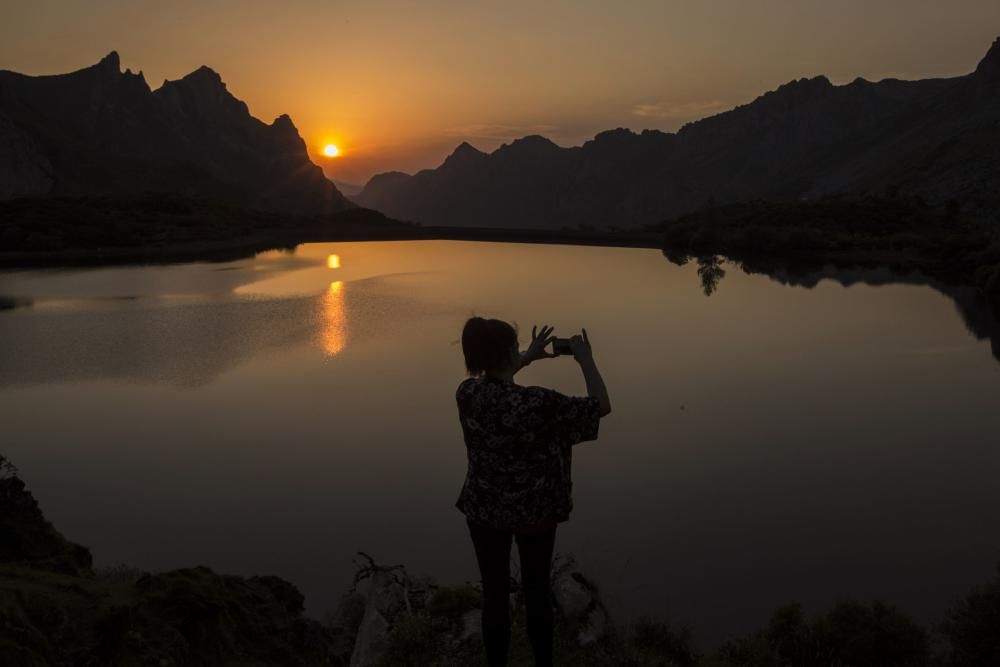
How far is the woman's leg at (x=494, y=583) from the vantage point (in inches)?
195

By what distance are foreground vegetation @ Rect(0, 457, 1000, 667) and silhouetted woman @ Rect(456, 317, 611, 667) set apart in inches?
94.9

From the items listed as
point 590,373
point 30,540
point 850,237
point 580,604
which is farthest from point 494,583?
point 850,237

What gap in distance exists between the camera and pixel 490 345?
472 centimetres

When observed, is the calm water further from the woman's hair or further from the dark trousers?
the woman's hair

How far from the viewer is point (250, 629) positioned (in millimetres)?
7758

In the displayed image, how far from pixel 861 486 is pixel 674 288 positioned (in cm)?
3634

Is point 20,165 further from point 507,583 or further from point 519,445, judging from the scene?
point 519,445

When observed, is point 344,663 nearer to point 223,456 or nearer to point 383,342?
point 223,456

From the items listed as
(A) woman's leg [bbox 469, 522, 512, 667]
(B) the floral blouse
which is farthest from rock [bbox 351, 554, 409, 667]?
(B) the floral blouse

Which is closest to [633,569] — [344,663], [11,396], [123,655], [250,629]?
[344,663]

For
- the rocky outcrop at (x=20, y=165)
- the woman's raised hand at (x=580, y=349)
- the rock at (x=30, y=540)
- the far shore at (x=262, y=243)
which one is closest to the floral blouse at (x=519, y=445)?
the woman's raised hand at (x=580, y=349)

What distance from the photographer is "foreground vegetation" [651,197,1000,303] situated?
6125 cm

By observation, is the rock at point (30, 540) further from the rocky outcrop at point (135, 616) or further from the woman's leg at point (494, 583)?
the woman's leg at point (494, 583)

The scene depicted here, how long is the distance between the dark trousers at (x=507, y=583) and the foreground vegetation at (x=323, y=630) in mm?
1395
